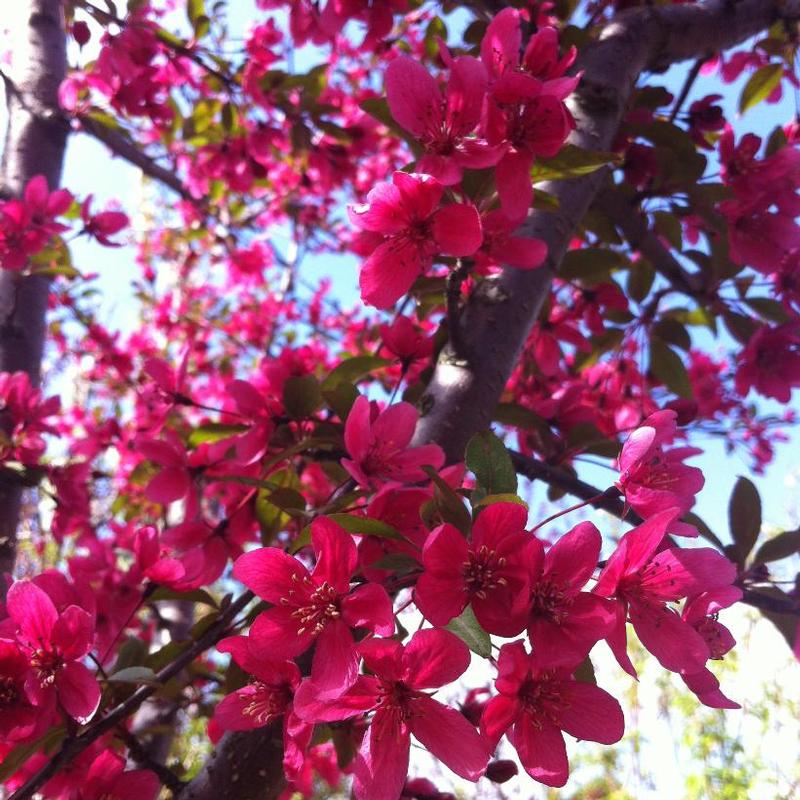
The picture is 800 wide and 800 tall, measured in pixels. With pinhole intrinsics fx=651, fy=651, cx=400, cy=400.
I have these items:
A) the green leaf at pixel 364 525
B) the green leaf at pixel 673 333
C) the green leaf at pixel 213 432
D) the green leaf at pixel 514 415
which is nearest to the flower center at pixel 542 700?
the green leaf at pixel 364 525

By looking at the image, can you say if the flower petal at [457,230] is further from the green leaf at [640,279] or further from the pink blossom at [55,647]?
the green leaf at [640,279]

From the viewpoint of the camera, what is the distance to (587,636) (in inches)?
27.1

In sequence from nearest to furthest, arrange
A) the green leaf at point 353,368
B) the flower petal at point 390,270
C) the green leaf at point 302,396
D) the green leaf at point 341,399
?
the flower petal at point 390,270 → the green leaf at point 341,399 → the green leaf at point 302,396 → the green leaf at point 353,368

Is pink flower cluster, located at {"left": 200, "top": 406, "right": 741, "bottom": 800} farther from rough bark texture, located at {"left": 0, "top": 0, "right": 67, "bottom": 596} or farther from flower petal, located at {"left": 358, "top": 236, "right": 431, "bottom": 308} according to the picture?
rough bark texture, located at {"left": 0, "top": 0, "right": 67, "bottom": 596}

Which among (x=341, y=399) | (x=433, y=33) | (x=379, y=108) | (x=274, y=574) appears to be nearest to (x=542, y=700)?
(x=274, y=574)

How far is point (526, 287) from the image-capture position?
1333mm

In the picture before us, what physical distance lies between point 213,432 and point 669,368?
1299 millimetres

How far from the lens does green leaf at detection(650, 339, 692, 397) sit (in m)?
1.89

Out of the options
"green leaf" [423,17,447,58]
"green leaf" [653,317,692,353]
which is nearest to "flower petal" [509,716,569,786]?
"green leaf" [653,317,692,353]

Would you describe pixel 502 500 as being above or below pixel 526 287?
below

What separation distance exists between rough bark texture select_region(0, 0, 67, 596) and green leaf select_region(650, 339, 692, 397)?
5.82 ft

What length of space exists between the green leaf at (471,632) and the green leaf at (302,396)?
0.61 metres

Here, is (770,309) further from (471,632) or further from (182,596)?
(182,596)

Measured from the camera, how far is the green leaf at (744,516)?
1.18 metres
